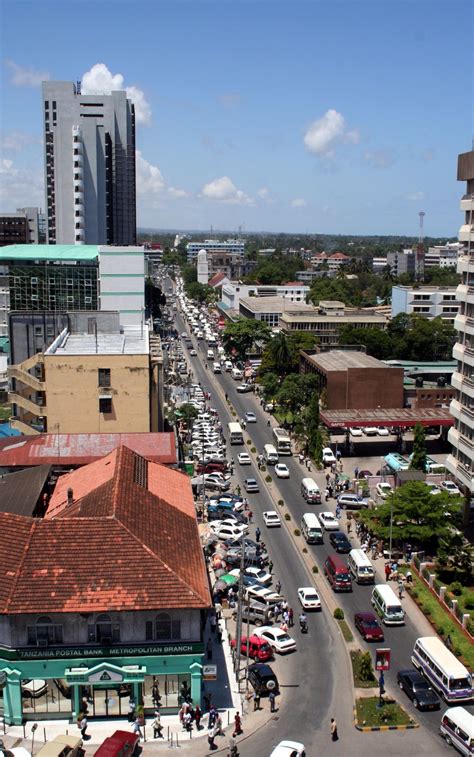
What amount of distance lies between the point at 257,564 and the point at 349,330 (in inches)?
2621

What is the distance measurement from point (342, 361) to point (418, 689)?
56.9m

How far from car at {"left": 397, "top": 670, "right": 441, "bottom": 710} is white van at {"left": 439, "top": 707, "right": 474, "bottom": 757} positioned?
1.58 m

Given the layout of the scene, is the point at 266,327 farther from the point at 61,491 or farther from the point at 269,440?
the point at 61,491

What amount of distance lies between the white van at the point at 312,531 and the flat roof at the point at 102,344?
15.0m

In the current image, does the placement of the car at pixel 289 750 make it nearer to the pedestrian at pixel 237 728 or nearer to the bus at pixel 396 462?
the pedestrian at pixel 237 728

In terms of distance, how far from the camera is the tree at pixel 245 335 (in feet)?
371

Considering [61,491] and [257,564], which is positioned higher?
[61,491]

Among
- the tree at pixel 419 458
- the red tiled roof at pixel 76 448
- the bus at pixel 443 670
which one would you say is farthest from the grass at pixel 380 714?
the tree at pixel 419 458

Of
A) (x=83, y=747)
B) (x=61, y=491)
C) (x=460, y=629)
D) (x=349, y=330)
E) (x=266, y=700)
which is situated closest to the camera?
(x=83, y=747)

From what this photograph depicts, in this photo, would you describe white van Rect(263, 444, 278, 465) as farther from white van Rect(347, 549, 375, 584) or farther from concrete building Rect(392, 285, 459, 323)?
concrete building Rect(392, 285, 459, 323)

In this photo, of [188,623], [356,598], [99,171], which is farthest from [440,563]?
[99,171]

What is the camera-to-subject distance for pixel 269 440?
72.8 metres

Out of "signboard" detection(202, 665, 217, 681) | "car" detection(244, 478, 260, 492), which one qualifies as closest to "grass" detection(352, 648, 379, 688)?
"signboard" detection(202, 665, 217, 681)

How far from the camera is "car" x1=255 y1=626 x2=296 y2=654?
115 feet
